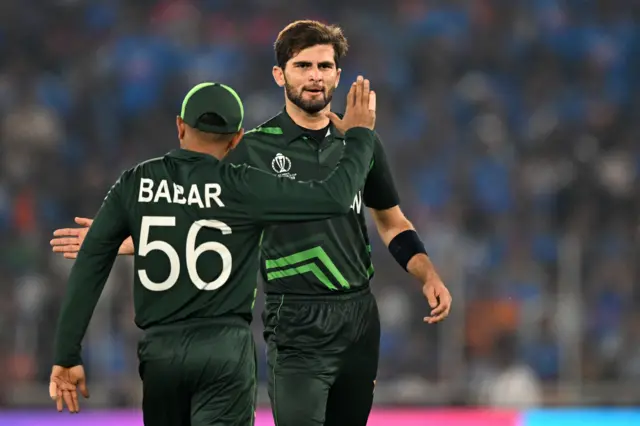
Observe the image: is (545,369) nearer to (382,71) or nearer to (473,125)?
(473,125)

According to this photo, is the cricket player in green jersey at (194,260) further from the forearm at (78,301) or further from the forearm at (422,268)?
the forearm at (422,268)

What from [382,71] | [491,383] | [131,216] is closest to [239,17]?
[382,71]

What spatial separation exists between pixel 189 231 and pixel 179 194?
0.43 feet

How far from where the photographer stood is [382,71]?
12.0 meters

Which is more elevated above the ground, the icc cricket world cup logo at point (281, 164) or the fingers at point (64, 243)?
the icc cricket world cup logo at point (281, 164)

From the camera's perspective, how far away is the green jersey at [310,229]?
495cm

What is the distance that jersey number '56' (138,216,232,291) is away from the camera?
4078mm

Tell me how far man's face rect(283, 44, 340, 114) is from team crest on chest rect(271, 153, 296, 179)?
0.73 feet

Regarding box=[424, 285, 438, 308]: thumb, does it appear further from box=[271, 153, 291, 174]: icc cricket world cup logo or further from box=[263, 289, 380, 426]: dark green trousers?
box=[271, 153, 291, 174]: icc cricket world cup logo

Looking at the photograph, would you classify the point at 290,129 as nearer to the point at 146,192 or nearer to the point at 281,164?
the point at 281,164

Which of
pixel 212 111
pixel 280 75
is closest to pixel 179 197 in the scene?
pixel 212 111

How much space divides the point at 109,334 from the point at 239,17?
164 inches

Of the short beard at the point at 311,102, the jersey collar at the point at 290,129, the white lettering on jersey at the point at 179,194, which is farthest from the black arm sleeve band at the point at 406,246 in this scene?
the white lettering on jersey at the point at 179,194

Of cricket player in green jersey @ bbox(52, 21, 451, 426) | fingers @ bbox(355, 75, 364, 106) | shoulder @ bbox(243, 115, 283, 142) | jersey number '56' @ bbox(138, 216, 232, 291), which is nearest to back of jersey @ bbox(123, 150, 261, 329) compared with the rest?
jersey number '56' @ bbox(138, 216, 232, 291)
